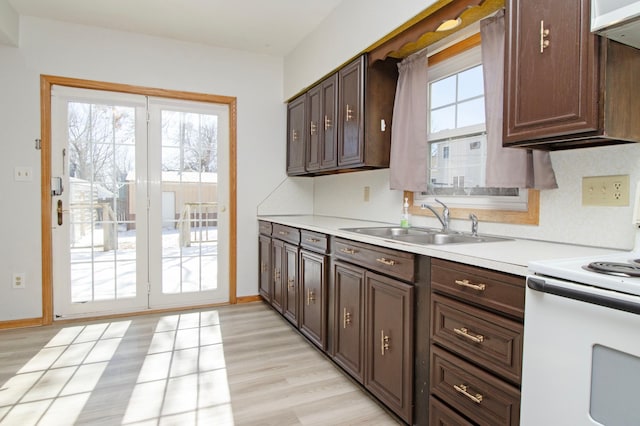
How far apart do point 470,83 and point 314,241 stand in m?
1.44

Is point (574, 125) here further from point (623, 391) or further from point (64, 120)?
point (64, 120)

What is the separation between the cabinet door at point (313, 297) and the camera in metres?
2.54

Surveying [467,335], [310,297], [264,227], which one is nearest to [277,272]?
[264,227]

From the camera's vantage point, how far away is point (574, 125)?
1289 mm

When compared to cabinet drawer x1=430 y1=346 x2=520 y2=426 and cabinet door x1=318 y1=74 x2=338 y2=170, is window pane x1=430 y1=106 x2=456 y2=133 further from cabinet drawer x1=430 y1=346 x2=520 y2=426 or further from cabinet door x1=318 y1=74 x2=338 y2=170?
cabinet drawer x1=430 y1=346 x2=520 y2=426

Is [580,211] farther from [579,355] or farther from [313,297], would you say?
[313,297]

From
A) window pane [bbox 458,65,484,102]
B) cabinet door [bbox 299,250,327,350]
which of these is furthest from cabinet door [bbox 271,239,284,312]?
window pane [bbox 458,65,484,102]

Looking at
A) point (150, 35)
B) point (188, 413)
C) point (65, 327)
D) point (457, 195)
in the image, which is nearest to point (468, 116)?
point (457, 195)

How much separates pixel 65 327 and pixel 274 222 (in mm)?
1991

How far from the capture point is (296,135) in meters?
3.85

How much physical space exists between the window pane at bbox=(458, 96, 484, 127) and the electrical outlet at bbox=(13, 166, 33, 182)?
3.47 metres

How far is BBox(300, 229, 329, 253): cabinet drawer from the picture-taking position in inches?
99.5

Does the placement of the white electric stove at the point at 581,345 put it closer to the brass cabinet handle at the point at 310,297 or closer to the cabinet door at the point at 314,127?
the brass cabinet handle at the point at 310,297

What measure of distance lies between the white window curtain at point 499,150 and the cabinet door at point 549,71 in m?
0.29
